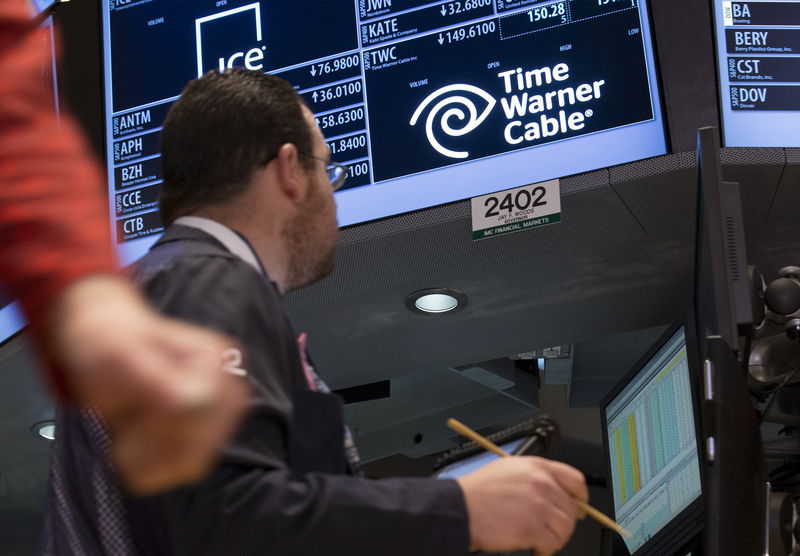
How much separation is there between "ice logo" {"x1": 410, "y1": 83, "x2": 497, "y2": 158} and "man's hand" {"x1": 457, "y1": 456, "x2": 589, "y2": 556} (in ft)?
5.83

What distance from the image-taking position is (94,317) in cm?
66

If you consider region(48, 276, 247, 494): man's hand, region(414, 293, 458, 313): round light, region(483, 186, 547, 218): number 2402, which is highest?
region(483, 186, 547, 218): number 2402

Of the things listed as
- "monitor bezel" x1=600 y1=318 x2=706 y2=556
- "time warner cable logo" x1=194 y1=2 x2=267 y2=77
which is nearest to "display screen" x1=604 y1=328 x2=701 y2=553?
"monitor bezel" x1=600 y1=318 x2=706 y2=556

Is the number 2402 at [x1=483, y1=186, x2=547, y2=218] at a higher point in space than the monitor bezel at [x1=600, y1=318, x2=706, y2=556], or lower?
higher

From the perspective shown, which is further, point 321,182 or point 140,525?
point 321,182

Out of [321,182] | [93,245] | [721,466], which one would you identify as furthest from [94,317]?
[721,466]

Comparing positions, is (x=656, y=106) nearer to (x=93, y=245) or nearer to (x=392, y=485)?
(x=392, y=485)

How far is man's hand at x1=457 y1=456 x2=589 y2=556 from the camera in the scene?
50.1 inches

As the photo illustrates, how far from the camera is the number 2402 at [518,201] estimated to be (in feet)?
9.50

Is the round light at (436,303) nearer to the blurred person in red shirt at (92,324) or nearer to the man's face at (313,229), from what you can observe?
the man's face at (313,229)

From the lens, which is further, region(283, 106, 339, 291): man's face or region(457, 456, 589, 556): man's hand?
region(283, 106, 339, 291): man's face

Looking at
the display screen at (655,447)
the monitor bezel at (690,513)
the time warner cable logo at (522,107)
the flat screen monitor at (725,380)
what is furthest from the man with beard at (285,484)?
the display screen at (655,447)

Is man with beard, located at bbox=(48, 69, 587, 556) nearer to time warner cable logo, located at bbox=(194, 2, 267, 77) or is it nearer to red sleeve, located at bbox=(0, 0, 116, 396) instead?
red sleeve, located at bbox=(0, 0, 116, 396)

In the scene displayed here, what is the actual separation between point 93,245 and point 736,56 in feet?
8.17
